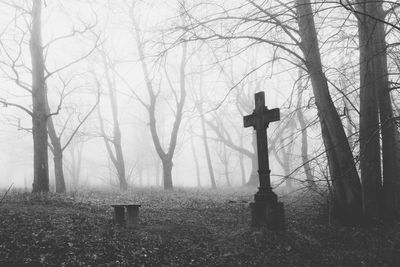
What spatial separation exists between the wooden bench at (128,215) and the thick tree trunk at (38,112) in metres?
5.12

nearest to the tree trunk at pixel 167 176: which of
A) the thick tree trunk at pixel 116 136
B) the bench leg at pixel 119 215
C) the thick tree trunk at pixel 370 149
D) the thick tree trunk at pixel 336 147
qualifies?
the thick tree trunk at pixel 116 136

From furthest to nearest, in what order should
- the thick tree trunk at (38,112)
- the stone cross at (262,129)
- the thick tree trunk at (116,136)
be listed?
the thick tree trunk at (116,136) < the thick tree trunk at (38,112) < the stone cross at (262,129)

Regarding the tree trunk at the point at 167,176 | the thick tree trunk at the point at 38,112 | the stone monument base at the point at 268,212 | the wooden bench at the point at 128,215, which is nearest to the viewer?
the stone monument base at the point at 268,212

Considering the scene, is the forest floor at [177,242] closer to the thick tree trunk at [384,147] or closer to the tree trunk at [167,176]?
the thick tree trunk at [384,147]

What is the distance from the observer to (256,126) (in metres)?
7.27

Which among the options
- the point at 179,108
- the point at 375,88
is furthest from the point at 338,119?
the point at 179,108

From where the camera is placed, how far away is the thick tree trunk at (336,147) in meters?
7.09

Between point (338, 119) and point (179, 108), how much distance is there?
12286mm

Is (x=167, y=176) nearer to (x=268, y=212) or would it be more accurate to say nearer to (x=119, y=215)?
(x=119, y=215)

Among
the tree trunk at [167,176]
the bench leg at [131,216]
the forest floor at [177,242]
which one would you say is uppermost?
the tree trunk at [167,176]

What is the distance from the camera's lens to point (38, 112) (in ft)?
36.0

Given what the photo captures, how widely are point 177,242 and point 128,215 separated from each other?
132 centimetres

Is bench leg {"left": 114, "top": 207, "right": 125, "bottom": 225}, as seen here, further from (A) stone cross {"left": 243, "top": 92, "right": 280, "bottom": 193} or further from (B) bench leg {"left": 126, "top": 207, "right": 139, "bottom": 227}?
(A) stone cross {"left": 243, "top": 92, "right": 280, "bottom": 193}

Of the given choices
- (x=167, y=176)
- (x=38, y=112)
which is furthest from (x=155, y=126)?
(x=38, y=112)
